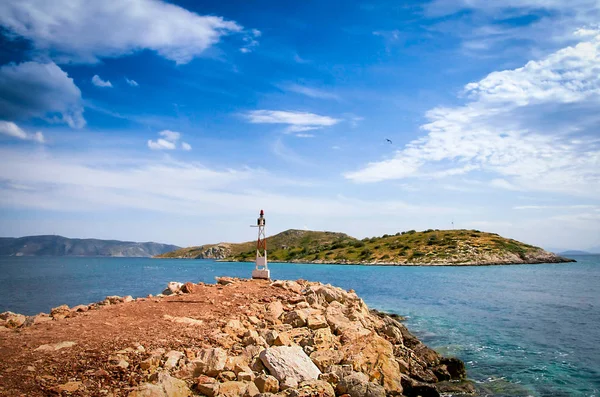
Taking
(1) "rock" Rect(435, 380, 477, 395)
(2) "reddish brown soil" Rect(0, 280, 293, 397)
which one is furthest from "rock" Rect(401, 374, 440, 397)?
(2) "reddish brown soil" Rect(0, 280, 293, 397)

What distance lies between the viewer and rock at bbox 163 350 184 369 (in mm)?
Answer: 12439

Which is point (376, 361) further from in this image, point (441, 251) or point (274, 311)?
point (441, 251)

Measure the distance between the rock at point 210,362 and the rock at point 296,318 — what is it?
5451mm

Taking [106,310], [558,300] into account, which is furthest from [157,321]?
[558,300]

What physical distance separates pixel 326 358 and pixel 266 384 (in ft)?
11.5

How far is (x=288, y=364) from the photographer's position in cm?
1301

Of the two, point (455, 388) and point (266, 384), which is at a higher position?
point (266, 384)

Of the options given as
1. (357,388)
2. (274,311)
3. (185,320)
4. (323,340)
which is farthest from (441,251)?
(357,388)

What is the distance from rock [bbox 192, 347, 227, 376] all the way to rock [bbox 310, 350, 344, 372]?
11.4 ft

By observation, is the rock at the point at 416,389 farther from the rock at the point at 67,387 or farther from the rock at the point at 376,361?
the rock at the point at 67,387

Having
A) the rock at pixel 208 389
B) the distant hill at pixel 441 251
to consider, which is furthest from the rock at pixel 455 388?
the distant hill at pixel 441 251

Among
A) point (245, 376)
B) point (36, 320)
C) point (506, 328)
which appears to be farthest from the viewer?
point (506, 328)

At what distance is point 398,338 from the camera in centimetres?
2195

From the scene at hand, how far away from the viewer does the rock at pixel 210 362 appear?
12271 mm
